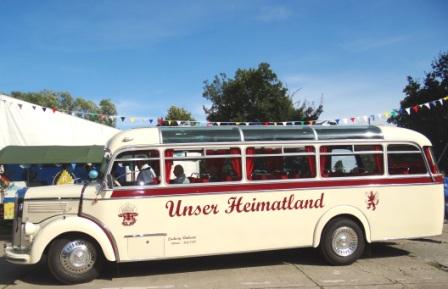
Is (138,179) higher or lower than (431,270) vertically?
higher

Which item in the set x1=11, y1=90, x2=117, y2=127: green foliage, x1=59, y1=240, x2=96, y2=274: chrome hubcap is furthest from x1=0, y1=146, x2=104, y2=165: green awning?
x1=11, y1=90, x2=117, y2=127: green foliage

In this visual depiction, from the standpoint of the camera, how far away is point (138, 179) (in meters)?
7.78

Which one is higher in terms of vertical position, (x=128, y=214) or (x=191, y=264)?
(x=128, y=214)

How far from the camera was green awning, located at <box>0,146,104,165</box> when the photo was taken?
1351 centimetres

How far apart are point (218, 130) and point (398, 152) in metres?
3.33

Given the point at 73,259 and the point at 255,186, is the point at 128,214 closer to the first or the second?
the point at 73,259

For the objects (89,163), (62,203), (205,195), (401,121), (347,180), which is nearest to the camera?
(62,203)

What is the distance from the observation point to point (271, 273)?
7.95 metres

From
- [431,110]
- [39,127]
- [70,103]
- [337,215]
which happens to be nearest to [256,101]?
[431,110]

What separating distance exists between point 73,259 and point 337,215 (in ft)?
14.4

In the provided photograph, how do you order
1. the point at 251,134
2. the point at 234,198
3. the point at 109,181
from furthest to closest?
the point at 251,134
the point at 234,198
the point at 109,181

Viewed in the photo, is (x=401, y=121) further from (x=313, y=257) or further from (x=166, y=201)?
(x=166, y=201)

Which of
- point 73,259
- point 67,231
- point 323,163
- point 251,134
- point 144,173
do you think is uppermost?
point 251,134

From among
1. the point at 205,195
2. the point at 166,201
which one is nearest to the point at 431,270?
the point at 205,195
